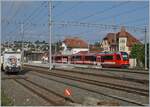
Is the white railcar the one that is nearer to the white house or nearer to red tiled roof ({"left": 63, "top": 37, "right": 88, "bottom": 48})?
the white house

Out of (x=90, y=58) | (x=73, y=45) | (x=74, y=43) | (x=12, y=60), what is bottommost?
(x=90, y=58)

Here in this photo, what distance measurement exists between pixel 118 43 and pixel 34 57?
3154 cm

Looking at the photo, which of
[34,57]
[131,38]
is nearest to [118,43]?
[131,38]

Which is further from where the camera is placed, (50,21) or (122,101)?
(50,21)

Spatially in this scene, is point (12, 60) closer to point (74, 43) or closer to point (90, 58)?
point (90, 58)

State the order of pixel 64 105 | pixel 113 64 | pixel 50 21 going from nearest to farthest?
pixel 64 105 < pixel 50 21 < pixel 113 64

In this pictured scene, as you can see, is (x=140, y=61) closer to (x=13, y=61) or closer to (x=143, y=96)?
(x=13, y=61)

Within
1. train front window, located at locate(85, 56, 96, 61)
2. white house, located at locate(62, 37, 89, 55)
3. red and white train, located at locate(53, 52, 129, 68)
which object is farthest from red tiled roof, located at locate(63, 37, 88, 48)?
train front window, located at locate(85, 56, 96, 61)

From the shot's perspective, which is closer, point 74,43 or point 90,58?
point 90,58

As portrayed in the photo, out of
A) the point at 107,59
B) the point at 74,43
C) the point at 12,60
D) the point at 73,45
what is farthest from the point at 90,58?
the point at 74,43

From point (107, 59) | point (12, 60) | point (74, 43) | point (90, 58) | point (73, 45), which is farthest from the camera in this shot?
point (74, 43)

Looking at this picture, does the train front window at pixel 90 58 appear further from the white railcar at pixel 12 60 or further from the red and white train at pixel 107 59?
the white railcar at pixel 12 60

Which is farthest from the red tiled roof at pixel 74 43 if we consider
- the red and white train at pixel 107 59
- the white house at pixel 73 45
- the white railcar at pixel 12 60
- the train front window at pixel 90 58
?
the white railcar at pixel 12 60

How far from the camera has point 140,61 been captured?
249 ft
